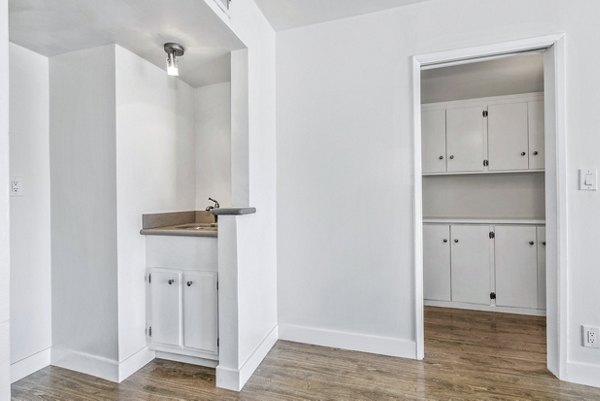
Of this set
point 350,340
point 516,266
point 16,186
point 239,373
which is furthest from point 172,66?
point 516,266

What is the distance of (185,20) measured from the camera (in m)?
1.70

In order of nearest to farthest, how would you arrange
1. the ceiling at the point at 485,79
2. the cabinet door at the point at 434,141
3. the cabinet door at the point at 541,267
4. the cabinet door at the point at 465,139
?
the ceiling at the point at 485,79
the cabinet door at the point at 541,267
the cabinet door at the point at 465,139
the cabinet door at the point at 434,141

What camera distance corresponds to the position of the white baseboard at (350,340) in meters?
2.17

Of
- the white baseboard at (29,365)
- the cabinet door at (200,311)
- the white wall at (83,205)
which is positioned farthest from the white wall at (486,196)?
the white baseboard at (29,365)

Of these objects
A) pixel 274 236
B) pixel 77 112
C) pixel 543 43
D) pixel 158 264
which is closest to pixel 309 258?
pixel 274 236

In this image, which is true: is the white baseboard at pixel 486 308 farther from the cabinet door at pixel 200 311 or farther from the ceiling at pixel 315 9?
the ceiling at pixel 315 9

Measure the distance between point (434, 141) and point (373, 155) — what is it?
1624 mm

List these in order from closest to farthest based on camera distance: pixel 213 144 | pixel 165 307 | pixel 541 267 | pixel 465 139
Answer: pixel 165 307 → pixel 213 144 → pixel 541 267 → pixel 465 139

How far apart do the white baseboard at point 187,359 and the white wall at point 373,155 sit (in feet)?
2.15

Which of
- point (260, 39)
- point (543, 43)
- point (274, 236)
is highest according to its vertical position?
point (260, 39)

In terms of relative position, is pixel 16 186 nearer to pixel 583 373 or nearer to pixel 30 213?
pixel 30 213

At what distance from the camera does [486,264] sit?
10.3 ft

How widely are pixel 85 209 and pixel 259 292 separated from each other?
1.26m

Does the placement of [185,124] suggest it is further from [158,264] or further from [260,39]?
[158,264]
